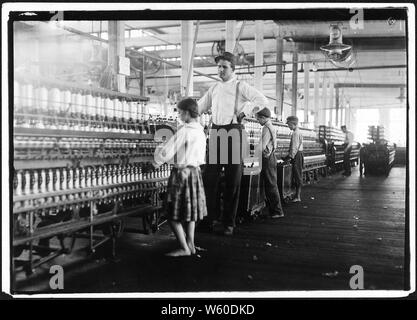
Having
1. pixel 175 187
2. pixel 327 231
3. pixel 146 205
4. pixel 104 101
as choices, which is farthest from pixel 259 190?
pixel 104 101

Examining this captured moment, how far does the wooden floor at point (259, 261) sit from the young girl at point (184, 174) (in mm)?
307

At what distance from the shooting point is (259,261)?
3.24 metres

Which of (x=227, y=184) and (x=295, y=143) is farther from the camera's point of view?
(x=295, y=143)

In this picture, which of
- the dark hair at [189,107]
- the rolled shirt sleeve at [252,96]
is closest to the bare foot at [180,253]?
the dark hair at [189,107]

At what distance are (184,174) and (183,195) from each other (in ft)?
0.55

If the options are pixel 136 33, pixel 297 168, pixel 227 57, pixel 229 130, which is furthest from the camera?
pixel 136 33

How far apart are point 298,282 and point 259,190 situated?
2473mm

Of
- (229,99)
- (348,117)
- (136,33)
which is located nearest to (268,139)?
(229,99)

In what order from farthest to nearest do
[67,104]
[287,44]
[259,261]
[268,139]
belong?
[287,44] < [268,139] < [259,261] < [67,104]

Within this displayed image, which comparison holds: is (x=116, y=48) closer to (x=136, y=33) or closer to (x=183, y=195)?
(x=183, y=195)

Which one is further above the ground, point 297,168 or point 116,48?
point 116,48

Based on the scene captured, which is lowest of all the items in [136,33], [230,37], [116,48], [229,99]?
[229,99]
